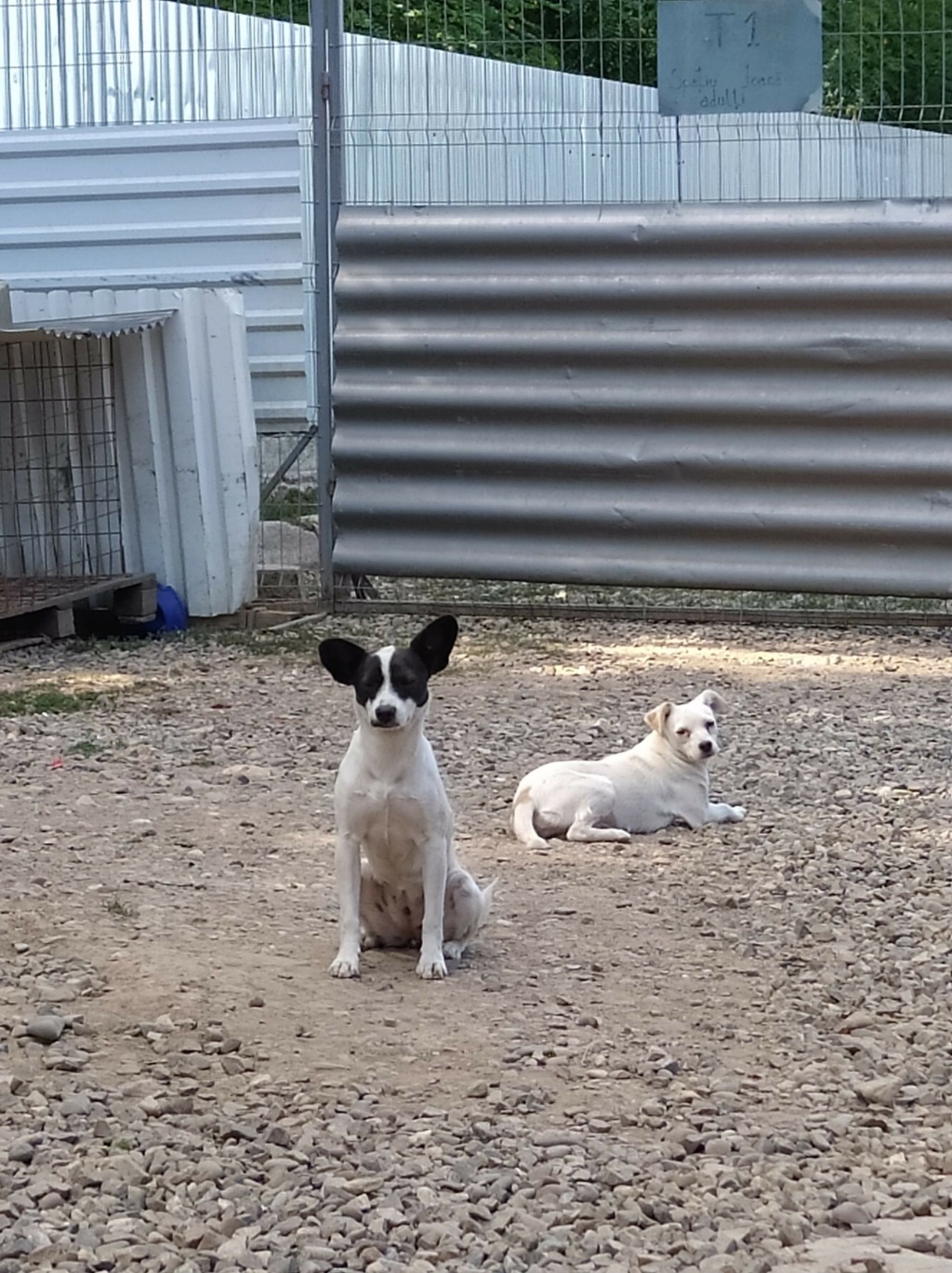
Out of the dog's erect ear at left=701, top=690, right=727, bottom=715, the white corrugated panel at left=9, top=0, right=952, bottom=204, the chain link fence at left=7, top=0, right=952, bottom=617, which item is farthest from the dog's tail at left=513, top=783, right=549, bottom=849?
the white corrugated panel at left=9, top=0, right=952, bottom=204

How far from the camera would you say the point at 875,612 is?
10.7 metres

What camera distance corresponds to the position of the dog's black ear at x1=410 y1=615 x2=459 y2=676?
5059 mm

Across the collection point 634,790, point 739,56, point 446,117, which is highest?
point 739,56

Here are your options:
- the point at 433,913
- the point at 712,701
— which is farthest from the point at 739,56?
the point at 433,913

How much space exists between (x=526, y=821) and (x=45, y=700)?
10.0 ft

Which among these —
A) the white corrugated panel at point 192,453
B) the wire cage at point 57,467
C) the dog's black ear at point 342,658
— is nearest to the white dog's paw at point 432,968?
the dog's black ear at point 342,658

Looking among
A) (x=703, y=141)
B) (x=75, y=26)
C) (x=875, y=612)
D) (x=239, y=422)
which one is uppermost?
(x=75, y=26)

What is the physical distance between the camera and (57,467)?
11.0 meters

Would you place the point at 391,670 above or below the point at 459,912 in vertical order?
above

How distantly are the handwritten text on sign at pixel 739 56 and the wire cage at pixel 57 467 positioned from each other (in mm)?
3431

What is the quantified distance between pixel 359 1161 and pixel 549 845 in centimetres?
271

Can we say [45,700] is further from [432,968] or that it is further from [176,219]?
[176,219]

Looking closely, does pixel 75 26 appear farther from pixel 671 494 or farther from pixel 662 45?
pixel 671 494

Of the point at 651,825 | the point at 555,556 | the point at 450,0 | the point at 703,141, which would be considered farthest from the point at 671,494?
the point at 651,825
